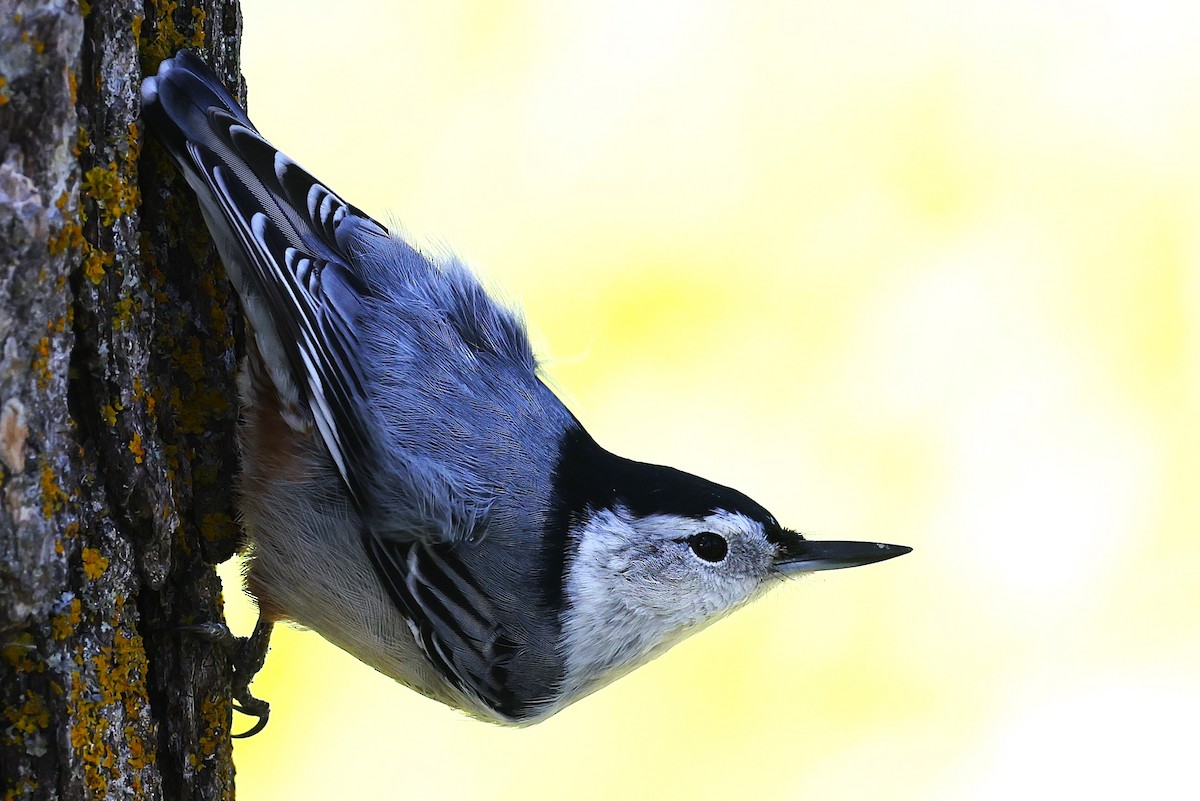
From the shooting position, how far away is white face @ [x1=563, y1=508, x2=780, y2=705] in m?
1.87

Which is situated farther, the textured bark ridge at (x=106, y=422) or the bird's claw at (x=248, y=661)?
the bird's claw at (x=248, y=661)

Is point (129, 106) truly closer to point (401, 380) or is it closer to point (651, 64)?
point (401, 380)

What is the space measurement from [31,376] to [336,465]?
19.6 inches

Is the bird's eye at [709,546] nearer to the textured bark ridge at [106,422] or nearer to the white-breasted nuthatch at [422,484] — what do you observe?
the white-breasted nuthatch at [422,484]

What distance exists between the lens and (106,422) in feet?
4.65

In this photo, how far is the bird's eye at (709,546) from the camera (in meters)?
1.93

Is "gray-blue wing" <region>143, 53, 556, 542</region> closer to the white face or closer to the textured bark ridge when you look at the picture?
the textured bark ridge

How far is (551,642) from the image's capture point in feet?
6.03

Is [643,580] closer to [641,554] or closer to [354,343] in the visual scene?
[641,554]

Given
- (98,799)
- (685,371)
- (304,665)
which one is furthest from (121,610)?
(685,371)

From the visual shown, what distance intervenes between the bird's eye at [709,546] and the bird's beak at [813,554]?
9 centimetres

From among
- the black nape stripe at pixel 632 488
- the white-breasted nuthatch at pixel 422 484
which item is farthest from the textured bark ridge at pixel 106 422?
the black nape stripe at pixel 632 488

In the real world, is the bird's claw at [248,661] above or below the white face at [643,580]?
below

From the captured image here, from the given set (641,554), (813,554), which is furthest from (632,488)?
(813,554)
